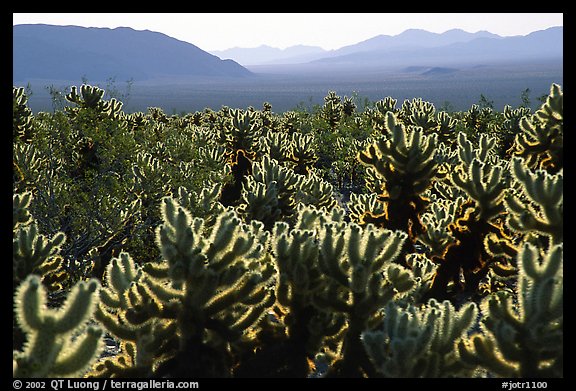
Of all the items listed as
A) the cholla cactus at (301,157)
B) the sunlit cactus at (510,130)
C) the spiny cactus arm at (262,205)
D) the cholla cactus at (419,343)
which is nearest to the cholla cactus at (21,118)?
the spiny cactus arm at (262,205)

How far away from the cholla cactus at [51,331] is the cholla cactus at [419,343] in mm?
2312

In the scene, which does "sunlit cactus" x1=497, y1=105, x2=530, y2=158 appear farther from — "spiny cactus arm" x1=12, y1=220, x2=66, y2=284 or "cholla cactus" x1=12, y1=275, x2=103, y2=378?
"cholla cactus" x1=12, y1=275, x2=103, y2=378

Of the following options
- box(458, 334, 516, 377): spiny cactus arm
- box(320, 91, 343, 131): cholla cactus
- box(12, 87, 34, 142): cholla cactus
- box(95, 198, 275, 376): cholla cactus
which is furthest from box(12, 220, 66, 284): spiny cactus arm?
box(320, 91, 343, 131): cholla cactus

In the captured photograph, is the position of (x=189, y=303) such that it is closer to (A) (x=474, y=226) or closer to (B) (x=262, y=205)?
(A) (x=474, y=226)

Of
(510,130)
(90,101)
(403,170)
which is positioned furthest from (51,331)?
(510,130)

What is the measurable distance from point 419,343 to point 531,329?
93 cm

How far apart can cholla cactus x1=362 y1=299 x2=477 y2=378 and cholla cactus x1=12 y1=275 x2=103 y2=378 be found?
91.0 inches

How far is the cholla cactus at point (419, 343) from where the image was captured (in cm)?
409

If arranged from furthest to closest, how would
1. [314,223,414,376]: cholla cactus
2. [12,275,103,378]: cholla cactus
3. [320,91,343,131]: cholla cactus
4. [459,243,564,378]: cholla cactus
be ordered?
[320,91,343,131]: cholla cactus < [314,223,414,376]: cholla cactus < [459,243,564,378]: cholla cactus < [12,275,103,378]: cholla cactus

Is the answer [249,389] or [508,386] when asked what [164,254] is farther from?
[508,386]

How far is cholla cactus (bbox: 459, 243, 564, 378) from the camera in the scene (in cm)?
403

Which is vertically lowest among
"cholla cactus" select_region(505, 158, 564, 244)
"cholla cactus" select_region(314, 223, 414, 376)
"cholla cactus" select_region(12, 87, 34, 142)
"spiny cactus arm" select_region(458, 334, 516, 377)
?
"spiny cactus arm" select_region(458, 334, 516, 377)

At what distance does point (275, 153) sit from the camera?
1781 cm
